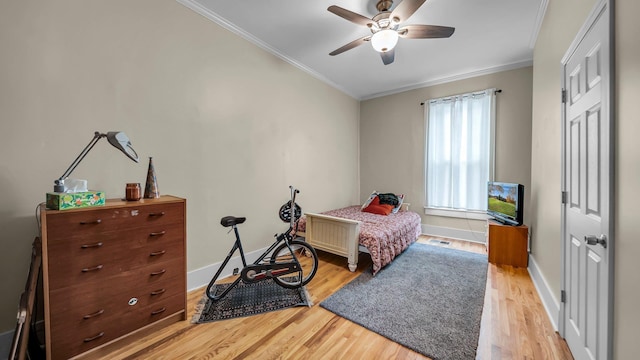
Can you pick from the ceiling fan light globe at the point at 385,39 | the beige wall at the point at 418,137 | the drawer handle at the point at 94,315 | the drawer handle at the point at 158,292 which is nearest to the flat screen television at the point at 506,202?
the beige wall at the point at 418,137

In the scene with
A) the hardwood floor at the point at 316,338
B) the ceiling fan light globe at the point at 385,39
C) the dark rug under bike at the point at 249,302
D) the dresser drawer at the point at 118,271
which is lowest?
the hardwood floor at the point at 316,338

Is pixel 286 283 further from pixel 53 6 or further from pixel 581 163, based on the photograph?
pixel 53 6

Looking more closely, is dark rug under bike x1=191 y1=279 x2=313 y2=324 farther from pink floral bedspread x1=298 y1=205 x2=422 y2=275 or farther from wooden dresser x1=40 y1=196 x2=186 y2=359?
pink floral bedspread x1=298 y1=205 x2=422 y2=275

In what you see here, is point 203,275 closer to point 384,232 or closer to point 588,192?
point 384,232

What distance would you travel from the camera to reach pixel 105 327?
1.55 metres

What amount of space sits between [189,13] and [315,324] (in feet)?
10.5

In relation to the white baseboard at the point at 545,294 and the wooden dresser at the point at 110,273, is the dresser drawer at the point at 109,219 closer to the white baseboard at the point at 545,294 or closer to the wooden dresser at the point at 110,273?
the wooden dresser at the point at 110,273

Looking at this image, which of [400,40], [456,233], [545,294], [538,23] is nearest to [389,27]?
[400,40]

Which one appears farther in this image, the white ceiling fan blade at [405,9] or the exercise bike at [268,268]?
the exercise bike at [268,268]

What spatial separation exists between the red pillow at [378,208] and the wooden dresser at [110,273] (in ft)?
9.91

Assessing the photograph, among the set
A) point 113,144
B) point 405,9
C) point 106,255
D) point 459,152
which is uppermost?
point 405,9

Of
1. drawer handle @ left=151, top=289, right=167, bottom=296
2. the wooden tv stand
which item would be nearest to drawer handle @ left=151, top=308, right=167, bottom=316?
drawer handle @ left=151, top=289, right=167, bottom=296

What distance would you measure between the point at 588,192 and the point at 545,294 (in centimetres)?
131

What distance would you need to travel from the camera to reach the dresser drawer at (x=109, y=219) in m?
1.38
